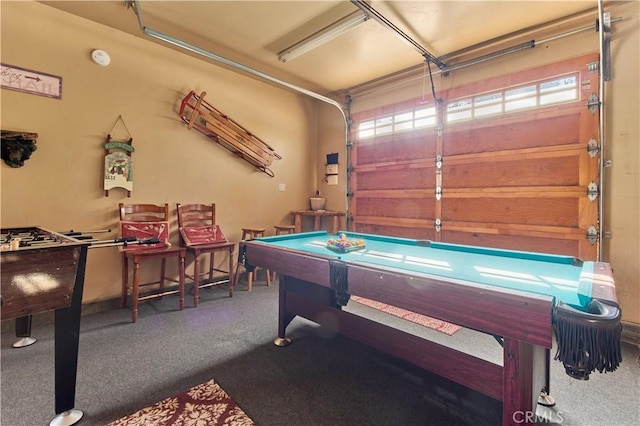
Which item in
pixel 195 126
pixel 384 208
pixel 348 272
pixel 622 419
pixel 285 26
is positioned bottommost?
pixel 622 419

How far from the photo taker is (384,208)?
412cm

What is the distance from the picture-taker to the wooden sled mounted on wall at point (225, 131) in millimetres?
3492

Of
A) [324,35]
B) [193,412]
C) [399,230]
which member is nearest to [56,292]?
[193,412]

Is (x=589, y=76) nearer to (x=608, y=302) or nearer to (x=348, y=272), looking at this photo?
(x=608, y=302)

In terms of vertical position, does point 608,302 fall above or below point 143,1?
below

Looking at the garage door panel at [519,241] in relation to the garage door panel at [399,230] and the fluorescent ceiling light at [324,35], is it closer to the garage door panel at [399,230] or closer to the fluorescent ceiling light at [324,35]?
the garage door panel at [399,230]

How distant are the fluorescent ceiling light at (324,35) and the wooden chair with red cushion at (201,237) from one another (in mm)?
2006

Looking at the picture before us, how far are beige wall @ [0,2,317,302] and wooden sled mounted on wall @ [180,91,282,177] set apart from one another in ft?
0.35

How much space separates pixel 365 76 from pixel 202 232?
2.96m

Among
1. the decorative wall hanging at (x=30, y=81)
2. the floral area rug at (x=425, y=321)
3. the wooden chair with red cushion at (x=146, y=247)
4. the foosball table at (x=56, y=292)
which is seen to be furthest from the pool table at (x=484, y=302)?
the decorative wall hanging at (x=30, y=81)

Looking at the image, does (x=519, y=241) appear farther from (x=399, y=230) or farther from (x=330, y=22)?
(x=330, y=22)

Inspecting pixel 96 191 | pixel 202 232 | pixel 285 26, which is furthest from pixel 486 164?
pixel 96 191

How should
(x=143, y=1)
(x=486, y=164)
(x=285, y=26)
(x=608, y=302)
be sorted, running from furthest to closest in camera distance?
1. (x=486, y=164)
2. (x=285, y=26)
3. (x=143, y=1)
4. (x=608, y=302)

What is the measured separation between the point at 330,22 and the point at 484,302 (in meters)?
2.77
